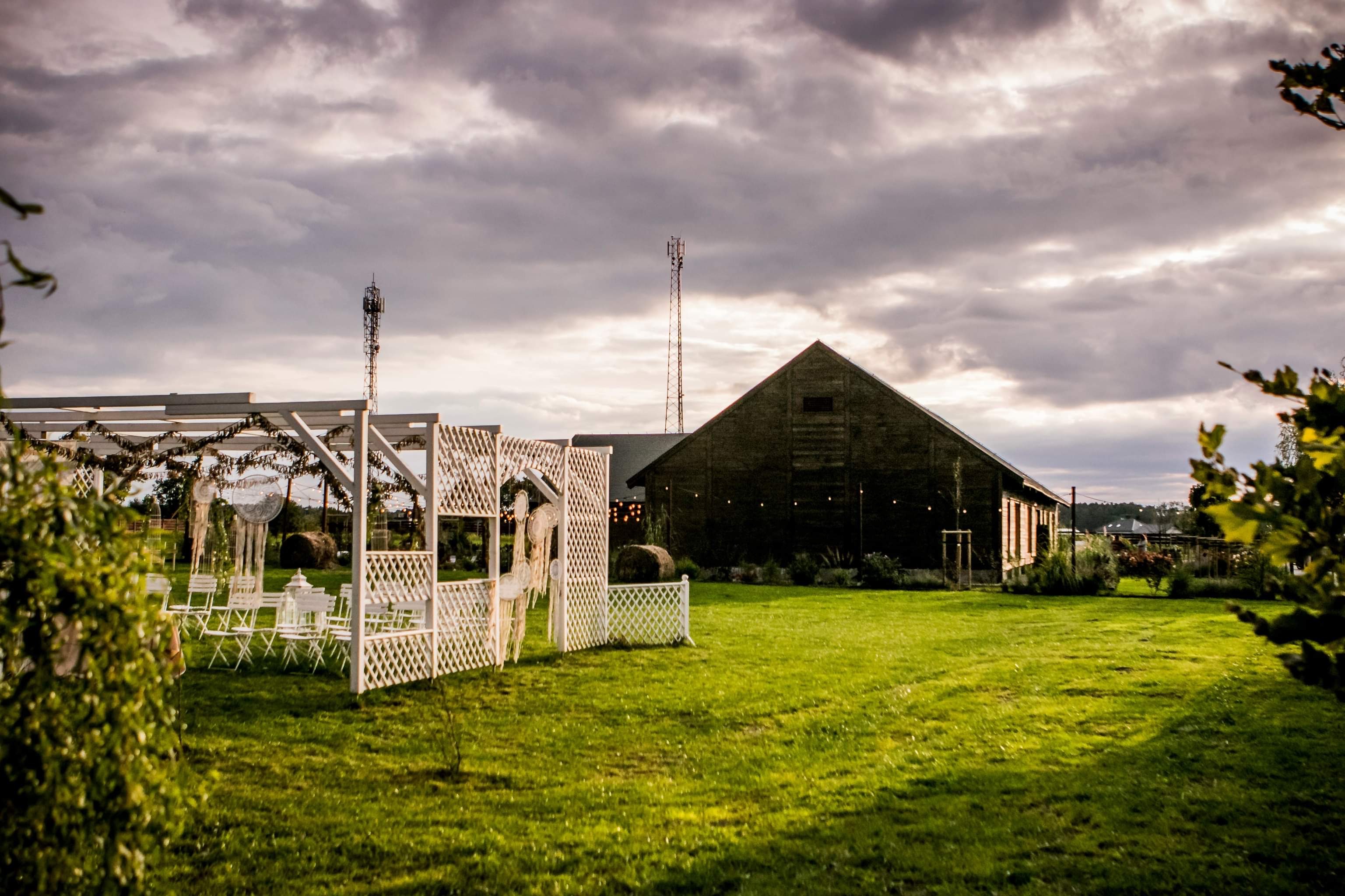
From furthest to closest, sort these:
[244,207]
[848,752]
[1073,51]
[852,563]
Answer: [852,563] → [244,207] → [1073,51] → [848,752]

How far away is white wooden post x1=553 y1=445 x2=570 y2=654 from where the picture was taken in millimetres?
14180

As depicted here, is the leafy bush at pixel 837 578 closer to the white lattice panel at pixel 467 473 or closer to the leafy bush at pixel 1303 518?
the white lattice panel at pixel 467 473

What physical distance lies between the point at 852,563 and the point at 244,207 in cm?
2103

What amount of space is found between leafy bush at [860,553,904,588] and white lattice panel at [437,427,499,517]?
1671cm

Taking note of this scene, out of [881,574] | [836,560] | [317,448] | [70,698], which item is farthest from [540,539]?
[836,560]

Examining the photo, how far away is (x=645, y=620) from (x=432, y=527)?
4888mm

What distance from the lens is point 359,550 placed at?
35.3 feet

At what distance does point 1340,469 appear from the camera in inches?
98.7

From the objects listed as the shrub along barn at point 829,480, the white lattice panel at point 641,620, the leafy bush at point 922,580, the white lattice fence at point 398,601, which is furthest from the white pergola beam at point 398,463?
the shrub along barn at point 829,480

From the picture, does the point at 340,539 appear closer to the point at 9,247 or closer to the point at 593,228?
the point at 593,228

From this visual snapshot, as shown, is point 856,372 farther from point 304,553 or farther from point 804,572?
point 304,553

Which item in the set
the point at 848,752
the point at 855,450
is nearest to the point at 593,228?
the point at 848,752

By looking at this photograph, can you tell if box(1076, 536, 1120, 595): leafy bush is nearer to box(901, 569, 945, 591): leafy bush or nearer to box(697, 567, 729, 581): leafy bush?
box(901, 569, 945, 591): leafy bush

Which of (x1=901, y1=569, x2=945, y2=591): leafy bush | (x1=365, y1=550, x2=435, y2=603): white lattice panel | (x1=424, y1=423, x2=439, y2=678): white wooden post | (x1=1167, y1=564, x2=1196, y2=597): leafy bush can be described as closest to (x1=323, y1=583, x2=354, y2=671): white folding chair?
(x1=365, y1=550, x2=435, y2=603): white lattice panel
